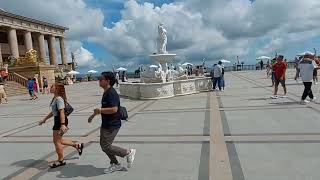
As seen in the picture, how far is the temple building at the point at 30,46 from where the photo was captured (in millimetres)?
38219

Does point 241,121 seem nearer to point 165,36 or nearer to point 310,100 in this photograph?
point 310,100

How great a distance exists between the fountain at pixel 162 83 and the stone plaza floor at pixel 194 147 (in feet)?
19.5

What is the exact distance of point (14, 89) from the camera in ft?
109

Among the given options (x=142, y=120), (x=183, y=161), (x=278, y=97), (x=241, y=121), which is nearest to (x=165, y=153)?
(x=183, y=161)

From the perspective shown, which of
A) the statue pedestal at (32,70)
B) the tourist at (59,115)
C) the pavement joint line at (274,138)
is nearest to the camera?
the tourist at (59,115)

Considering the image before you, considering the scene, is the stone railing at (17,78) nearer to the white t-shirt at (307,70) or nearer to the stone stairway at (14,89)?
the stone stairway at (14,89)

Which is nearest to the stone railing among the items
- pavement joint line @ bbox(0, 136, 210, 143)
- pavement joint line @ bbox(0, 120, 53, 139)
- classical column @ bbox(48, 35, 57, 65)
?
pavement joint line @ bbox(0, 120, 53, 139)

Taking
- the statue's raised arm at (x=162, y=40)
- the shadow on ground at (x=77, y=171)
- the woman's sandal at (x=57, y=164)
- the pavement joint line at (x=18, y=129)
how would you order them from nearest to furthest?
the shadow on ground at (x=77, y=171) < the woman's sandal at (x=57, y=164) < the pavement joint line at (x=18, y=129) < the statue's raised arm at (x=162, y=40)

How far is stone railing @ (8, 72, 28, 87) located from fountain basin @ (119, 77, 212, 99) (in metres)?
19.1

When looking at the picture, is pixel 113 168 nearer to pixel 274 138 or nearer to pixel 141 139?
pixel 141 139

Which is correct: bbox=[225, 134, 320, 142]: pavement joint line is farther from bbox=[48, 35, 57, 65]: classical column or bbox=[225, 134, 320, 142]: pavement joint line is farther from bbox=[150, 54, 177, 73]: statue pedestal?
bbox=[48, 35, 57, 65]: classical column

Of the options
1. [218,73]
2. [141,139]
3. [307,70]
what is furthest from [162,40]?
[141,139]

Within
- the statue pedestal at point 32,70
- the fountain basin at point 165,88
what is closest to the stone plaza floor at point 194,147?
the fountain basin at point 165,88

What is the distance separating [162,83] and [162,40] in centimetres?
513
